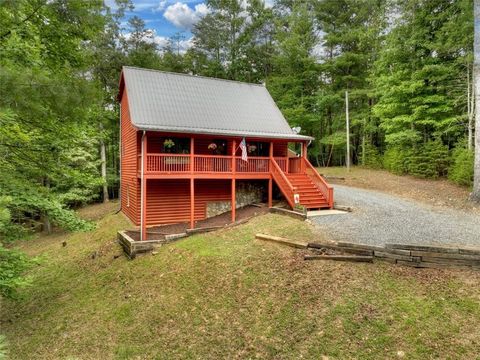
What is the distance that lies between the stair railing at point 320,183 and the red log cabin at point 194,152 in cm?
4

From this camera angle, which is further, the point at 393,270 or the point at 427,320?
the point at 393,270

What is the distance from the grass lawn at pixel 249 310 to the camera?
16.5 feet

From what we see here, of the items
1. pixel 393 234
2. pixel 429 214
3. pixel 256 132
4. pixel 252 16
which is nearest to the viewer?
pixel 393 234

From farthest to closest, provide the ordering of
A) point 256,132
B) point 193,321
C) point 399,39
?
point 399,39 < point 256,132 < point 193,321

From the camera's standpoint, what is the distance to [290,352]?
16.7 ft

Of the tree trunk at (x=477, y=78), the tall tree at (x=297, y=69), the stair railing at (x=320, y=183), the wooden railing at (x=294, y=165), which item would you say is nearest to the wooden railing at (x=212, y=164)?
the wooden railing at (x=294, y=165)

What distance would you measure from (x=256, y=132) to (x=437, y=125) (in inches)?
404

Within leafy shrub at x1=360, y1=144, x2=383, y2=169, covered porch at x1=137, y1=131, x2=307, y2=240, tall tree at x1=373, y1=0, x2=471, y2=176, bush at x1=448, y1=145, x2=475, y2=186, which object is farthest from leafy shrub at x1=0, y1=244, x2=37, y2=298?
leafy shrub at x1=360, y1=144, x2=383, y2=169

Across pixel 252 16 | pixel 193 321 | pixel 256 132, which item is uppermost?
pixel 252 16

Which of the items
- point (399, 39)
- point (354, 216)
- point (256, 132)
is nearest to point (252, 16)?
point (399, 39)

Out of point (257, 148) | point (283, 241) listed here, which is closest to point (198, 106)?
point (257, 148)

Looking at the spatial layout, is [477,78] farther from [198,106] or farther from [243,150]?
[198,106]

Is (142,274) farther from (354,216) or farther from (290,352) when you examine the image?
(354,216)

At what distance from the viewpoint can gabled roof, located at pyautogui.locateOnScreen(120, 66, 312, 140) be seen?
13.2 metres
